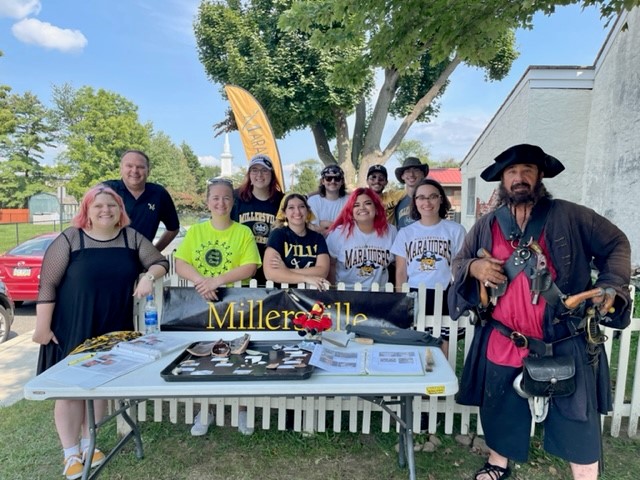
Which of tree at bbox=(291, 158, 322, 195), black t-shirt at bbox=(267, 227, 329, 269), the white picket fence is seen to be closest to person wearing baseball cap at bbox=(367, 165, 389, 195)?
black t-shirt at bbox=(267, 227, 329, 269)

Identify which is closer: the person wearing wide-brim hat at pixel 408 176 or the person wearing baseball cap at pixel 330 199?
the person wearing baseball cap at pixel 330 199

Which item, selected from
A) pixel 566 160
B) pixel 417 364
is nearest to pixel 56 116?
pixel 566 160

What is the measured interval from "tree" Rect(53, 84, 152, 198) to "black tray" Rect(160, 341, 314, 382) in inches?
1454

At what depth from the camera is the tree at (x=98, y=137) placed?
34625 mm

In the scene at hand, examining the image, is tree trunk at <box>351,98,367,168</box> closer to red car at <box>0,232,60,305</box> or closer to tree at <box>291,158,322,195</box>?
red car at <box>0,232,60,305</box>

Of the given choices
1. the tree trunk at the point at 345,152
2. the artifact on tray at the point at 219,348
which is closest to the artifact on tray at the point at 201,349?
the artifact on tray at the point at 219,348

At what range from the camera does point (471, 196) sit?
14.2 m

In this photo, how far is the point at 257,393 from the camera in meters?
1.91

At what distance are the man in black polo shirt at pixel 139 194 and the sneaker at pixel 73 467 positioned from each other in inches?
66.5

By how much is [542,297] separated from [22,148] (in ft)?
160

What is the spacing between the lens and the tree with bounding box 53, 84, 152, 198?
3462cm

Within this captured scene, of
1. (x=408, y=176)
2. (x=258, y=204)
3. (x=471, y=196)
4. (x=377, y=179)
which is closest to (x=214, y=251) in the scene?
(x=258, y=204)

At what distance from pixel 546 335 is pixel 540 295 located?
0.24 metres

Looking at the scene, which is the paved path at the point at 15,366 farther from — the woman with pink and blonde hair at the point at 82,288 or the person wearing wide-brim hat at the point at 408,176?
the person wearing wide-brim hat at the point at 408,176
